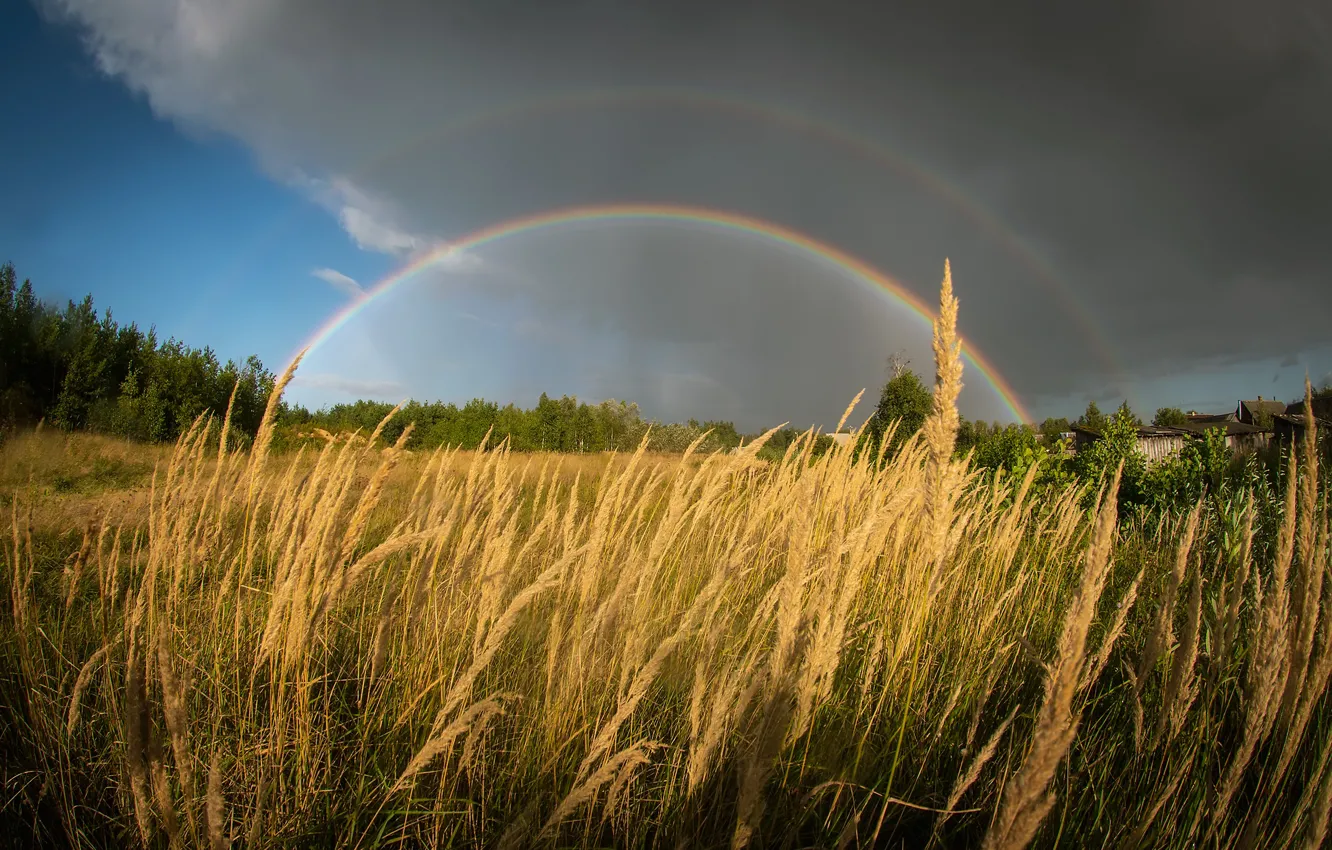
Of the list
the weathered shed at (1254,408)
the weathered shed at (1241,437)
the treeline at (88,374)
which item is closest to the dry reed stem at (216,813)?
the weathered shed at (1241,437)

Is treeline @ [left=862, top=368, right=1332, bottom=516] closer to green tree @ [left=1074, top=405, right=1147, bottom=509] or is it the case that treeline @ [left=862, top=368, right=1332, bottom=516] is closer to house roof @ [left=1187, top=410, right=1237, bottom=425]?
green tree @ [left=1074, top=405, right=1147, bottom=509]

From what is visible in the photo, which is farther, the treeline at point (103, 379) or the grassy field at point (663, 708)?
the treeline at point (103, 379)

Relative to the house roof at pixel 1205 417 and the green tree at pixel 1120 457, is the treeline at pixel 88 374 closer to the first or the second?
the green tree at pixel 1120 457

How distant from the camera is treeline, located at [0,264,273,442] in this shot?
59.4ft

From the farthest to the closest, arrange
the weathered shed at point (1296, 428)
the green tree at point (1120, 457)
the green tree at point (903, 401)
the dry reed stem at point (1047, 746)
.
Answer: the green tree at point (903, 401) < the green tree at point (1120, 457) < the weathered shed at point (1296, 428) < the dry reed stem at point (1047, 746)

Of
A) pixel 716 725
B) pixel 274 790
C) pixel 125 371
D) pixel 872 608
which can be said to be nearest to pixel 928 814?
pixel 872 608

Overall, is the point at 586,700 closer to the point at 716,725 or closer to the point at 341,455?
the point at 716,725

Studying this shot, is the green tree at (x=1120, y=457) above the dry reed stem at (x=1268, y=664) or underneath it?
above

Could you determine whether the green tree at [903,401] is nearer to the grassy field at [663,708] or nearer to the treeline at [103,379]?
the treeline at [103,379]

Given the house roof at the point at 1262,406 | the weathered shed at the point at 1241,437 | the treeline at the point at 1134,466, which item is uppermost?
the house roof at the point at 1262,406

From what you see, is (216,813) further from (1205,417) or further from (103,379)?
(1205,417)

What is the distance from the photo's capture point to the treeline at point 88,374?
1809 cm

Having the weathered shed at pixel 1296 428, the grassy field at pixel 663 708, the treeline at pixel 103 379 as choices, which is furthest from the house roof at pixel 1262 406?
the grassy field at pixel 663 708

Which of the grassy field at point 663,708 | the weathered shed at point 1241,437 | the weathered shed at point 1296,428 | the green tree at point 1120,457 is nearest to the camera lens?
the grassy field at point 663,708
